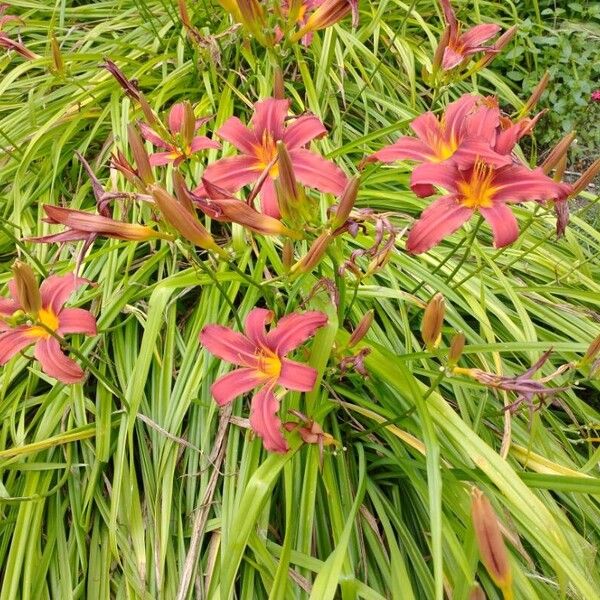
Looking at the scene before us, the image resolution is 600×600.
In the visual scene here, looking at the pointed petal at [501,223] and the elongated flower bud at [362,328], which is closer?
the pointed petal at [501,223]

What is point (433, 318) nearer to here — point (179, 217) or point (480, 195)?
point (480, 195)

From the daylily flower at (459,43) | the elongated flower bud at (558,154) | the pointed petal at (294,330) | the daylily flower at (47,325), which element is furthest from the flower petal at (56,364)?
the daylily flower at (459,43)

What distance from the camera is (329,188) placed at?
3.31 ft

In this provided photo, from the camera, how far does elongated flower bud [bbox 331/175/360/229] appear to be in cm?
94

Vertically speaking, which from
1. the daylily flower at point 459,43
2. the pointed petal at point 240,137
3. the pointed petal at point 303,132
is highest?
the daylily flower at point 459,43

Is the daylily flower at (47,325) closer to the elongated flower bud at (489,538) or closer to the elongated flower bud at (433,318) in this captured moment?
the elongated flower bud at (433,318)

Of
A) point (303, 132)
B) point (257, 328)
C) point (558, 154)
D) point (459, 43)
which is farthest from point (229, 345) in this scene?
point (459, 43)

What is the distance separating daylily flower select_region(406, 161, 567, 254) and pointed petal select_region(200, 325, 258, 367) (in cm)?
33

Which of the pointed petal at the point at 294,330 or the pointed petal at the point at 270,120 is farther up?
the pointed petal at the point at 270,120

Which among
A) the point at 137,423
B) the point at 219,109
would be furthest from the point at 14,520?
the point at 219,109

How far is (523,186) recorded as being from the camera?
1003 millimetres

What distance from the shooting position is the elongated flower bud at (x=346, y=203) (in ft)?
3.09

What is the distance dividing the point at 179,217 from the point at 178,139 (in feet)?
1.42

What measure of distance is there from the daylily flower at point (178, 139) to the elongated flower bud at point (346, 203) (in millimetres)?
481
